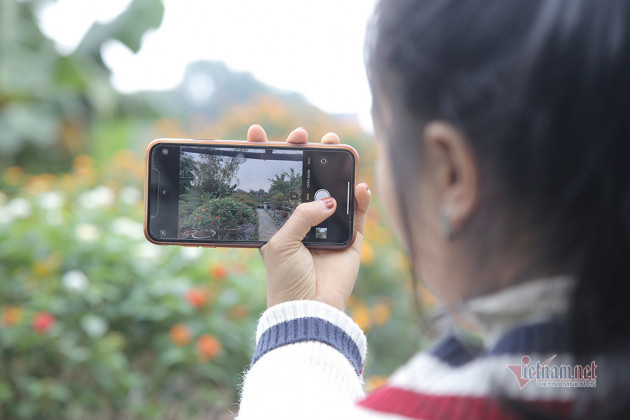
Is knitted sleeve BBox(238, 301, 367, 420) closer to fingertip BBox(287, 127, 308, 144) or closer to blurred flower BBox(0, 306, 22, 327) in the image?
fingertip BBox(287, 127, 308, 144)

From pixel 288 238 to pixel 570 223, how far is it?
58cm

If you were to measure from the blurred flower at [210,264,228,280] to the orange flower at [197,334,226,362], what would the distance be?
0.22m

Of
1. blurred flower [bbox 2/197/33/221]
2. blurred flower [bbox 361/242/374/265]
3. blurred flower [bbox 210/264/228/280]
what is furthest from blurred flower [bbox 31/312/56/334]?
blurred flower [bbox 361/242/374/265]

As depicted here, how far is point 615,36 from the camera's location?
39 centimetres

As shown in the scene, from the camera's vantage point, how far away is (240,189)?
1.00 metres

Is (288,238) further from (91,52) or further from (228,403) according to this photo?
(91,52)

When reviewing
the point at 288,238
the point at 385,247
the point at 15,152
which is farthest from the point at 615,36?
the point at 15,152

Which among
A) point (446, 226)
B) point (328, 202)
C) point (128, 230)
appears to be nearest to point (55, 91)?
point (128, 230)

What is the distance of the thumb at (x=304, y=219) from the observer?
944 mm

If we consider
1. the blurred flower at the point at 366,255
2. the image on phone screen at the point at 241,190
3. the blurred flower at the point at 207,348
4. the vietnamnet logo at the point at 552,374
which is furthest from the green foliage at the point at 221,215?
the blurred flower at the point at 366,255

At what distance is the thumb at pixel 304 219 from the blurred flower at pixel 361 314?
127 centimetres

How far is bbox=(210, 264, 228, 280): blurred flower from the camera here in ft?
6.00

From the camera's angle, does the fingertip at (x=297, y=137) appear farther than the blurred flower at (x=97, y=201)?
No

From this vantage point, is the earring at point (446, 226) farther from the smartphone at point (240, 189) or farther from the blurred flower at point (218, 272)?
the blurred flower at point (218, 272)
